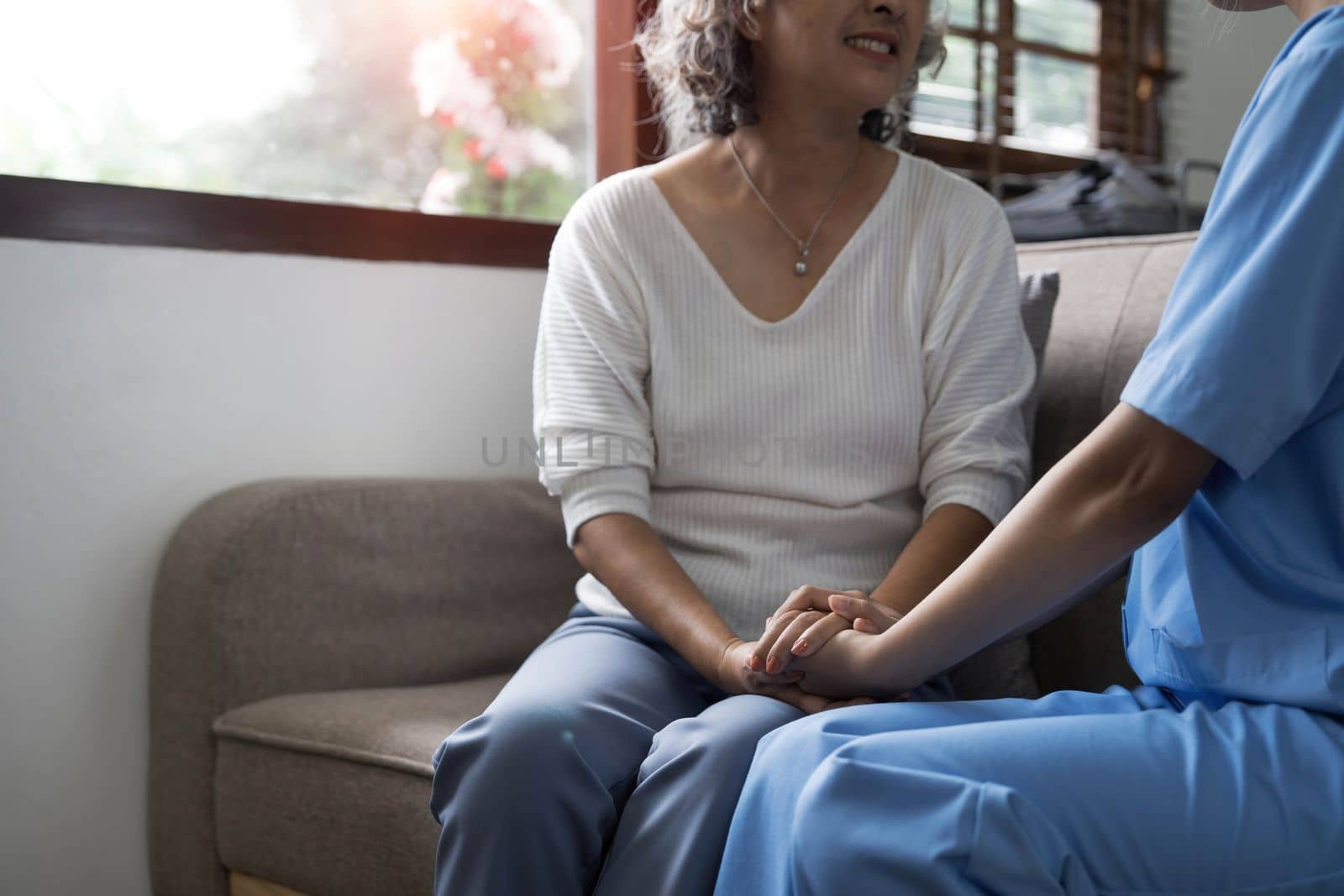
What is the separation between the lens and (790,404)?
1.36 metres

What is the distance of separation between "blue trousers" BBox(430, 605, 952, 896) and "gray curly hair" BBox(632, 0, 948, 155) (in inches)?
29.1

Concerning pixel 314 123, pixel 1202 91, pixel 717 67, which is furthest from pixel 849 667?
pixel 1202 91

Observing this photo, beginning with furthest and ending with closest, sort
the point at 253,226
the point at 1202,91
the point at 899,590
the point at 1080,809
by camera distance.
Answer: the point at 1202,91
the point at 253,226
the point at 899,590
the point at 1080,809

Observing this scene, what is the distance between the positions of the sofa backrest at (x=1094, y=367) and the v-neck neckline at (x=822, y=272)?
0.30 meters

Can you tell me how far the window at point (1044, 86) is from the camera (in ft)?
12.6

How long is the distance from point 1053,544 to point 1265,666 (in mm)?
151

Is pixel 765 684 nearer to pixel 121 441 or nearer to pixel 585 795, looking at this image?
pixel 585 795

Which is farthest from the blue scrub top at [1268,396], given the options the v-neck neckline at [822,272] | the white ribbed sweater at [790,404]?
the v-neck neckline at [822,272]

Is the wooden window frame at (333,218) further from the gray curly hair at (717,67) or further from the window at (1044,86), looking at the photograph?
the window at (1044,86)

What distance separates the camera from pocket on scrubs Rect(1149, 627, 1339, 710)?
811 millimetres

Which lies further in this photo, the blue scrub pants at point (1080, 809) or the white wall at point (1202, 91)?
the white wall at point (1202, 91)

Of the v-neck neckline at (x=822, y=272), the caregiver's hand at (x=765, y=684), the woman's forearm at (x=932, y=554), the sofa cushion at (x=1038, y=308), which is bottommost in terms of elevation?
the caregiver's hand at (x=765, y=684)

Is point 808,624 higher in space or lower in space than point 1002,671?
higher

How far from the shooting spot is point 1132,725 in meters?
0.82
